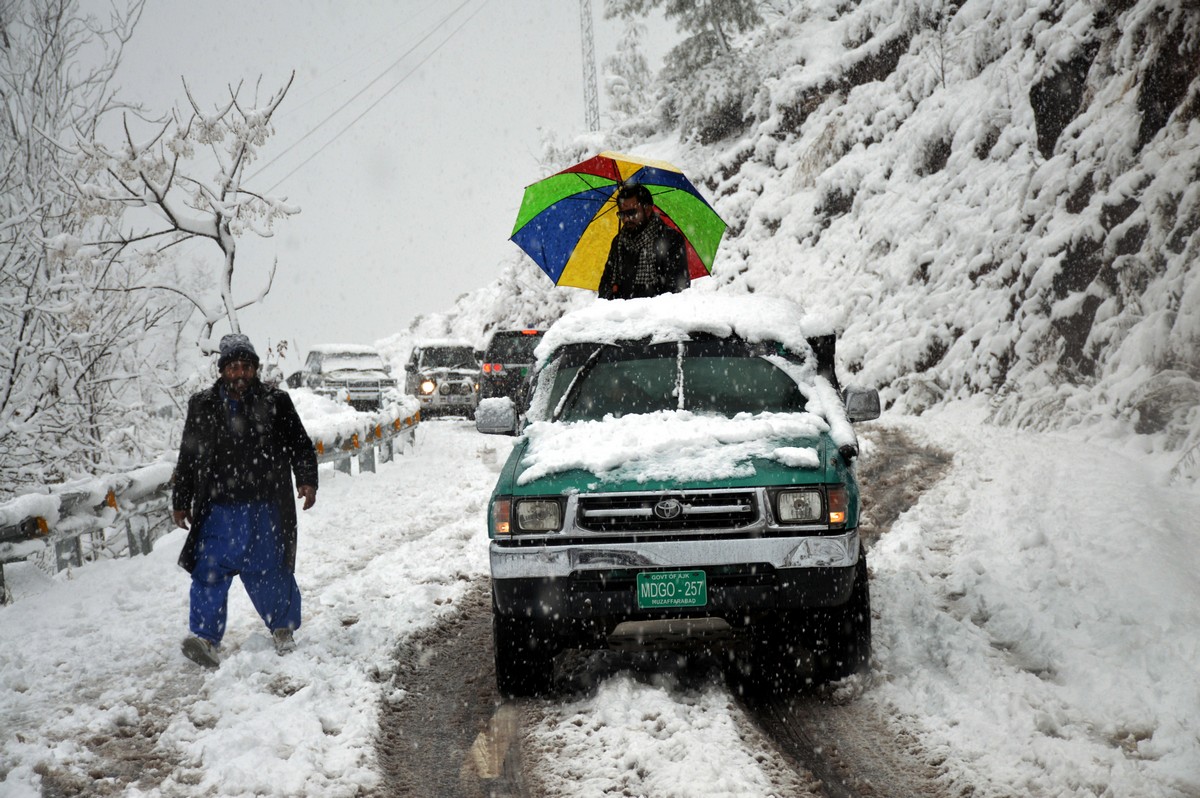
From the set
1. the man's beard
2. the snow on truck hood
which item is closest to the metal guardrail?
the man's beard

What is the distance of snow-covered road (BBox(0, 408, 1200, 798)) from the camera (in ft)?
11.4

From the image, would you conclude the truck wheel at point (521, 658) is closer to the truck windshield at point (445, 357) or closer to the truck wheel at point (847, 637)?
the truck wheel at point (847, 637)

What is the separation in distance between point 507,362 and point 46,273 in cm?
880

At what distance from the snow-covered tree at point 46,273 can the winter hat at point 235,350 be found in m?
6.72

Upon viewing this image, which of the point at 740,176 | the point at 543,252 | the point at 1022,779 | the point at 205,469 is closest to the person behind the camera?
the point at 1022,779

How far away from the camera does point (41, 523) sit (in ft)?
20.3

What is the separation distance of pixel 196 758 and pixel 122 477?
14.1 ft

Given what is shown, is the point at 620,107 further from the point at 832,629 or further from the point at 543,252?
the point at 832,629

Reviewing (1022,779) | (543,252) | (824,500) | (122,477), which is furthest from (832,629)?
(122,477)

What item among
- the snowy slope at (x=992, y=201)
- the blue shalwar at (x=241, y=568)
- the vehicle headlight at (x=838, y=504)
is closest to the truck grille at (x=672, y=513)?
the vehicle headlight at (x=838, y=504)

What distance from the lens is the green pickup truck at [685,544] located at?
3.89 m

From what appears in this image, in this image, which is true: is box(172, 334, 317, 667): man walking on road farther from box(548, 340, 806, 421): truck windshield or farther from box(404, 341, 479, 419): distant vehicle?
box(404, 341, 479, 419): distant vehicle

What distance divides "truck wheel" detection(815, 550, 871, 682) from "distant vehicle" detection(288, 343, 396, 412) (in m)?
16.5

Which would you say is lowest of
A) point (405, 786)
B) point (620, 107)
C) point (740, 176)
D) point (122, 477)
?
point (405, 786)
